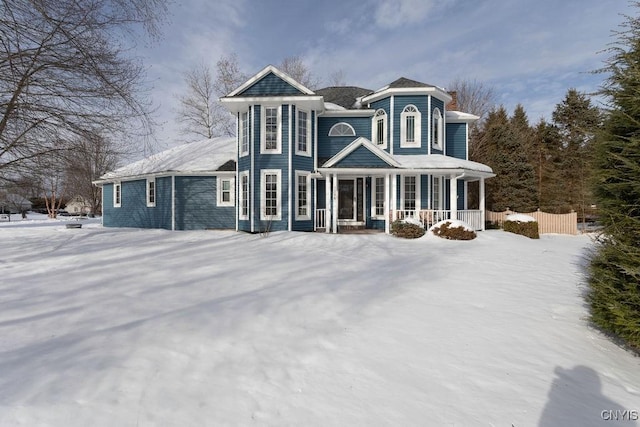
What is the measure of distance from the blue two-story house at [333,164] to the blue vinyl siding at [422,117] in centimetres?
5

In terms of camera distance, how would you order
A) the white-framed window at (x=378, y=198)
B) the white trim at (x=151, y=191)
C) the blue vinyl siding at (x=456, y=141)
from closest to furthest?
the white-framed window at (x=378, y=198), the white trim at (x=151, y=191), the blue vinyl siding at (x=456, y=141)

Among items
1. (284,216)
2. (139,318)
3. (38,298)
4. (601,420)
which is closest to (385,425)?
(601,420)

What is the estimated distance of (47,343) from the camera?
3338mm

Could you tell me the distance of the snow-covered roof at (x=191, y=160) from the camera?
52.9 ft

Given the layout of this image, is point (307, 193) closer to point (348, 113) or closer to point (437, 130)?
point (348, 113)

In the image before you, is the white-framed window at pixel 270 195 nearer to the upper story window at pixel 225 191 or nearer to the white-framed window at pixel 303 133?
the white-framed window at pixel 303 133

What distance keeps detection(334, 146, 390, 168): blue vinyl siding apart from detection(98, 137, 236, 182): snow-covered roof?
6.44 meters

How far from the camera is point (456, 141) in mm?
18031

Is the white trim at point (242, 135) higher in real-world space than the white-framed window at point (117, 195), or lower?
higher

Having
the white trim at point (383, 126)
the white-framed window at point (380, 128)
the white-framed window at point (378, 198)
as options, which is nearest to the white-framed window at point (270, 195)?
the white-framed window at point (378, 198)

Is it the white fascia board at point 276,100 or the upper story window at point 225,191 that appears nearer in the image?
the white fascia board at point 276,100

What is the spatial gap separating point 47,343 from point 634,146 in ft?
22.7

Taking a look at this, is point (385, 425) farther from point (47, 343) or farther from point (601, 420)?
point (47, 343)

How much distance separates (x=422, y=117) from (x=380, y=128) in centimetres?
215
